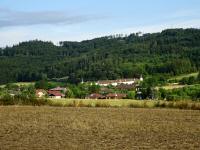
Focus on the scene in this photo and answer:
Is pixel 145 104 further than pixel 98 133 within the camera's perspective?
Yes

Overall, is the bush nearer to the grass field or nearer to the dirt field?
the grass field

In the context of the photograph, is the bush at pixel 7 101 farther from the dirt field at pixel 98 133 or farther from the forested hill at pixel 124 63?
the forested hill at pixel 124 63

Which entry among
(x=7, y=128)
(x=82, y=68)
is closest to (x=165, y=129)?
(x=7, y=128)

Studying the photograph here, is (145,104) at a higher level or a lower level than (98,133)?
higher

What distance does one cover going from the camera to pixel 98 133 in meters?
19.4

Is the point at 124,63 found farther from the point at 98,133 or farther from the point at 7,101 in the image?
the point at 98,133

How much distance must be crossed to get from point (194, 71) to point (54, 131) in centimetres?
9631

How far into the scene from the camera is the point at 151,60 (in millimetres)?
140125

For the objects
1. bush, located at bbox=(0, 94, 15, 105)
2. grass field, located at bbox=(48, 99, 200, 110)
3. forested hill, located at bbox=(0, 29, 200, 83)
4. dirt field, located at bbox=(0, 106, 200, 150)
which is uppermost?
forested hill, located at bbox=(0, 29, 200, 83)

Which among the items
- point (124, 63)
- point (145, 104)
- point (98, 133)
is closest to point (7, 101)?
point (145, 104)

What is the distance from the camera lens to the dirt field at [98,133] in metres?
16.1

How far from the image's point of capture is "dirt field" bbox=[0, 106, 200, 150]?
16.1m

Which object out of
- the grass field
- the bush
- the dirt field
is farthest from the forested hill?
the dirt field

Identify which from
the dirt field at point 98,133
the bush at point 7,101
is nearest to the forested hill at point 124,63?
the bush at point 7,101
